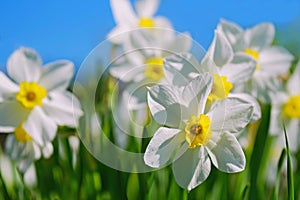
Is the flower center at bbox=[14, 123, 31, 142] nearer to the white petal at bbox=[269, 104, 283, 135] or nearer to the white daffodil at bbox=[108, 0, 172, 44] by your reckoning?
the white daffodil at bbox=[108, 0, 172, 44]

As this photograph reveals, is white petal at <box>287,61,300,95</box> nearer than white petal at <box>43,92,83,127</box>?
No

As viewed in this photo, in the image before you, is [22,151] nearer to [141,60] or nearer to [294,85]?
[141,60]

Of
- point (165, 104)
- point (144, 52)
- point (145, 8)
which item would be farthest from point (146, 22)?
point (165, 104)

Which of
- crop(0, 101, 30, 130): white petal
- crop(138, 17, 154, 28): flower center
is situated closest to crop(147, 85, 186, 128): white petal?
crop(0, 101, 30, 130): white petal

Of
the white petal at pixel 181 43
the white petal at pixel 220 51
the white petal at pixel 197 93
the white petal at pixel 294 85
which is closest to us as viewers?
the white petal at pixel 197 93

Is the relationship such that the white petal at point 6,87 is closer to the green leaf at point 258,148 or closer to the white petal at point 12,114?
the white petal at point 12,114

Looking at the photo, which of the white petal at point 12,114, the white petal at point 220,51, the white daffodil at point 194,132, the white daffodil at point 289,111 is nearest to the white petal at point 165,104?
the white daffodil at point 194,132
